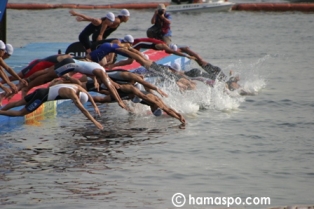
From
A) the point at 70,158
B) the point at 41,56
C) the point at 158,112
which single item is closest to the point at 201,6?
the point at 41,56

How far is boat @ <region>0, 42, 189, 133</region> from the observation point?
48.1ft

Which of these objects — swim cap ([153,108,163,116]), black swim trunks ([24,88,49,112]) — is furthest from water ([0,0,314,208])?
black swim trunks ([24,88,49,112])

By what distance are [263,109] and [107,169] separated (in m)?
6.33

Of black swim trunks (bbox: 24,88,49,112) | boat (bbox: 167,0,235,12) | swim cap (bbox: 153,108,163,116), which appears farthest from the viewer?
boat (bbox: 167,0,235,12)

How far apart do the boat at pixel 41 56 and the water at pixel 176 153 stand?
0.97ft

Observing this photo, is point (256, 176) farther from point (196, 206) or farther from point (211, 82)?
point (211, 82)

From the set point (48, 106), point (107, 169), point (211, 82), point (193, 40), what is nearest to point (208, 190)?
point (107, 169)

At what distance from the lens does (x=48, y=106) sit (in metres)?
15.9

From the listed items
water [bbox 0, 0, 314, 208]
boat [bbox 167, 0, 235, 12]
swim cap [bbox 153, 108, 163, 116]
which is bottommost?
boat [bbox 167, 0, 235, 12]

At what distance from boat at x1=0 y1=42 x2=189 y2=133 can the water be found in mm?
295

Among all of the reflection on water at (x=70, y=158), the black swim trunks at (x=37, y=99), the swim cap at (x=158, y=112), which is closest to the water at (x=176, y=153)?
the reflection on water at (x=70, y=158)

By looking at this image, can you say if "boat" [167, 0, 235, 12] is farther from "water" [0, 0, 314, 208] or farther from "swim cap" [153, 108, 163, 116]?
"swim cap" [153, 108, 163, 116]

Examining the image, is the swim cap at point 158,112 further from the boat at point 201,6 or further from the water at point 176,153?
the boat at point 201,6

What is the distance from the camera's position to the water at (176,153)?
1087 cm
